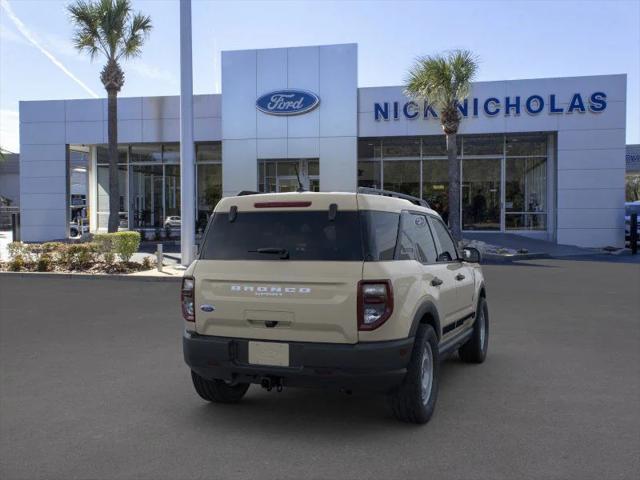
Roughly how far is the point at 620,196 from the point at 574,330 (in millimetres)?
18220

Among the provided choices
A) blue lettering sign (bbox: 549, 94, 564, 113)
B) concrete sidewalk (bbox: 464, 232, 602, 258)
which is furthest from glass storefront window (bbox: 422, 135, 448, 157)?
blue lettering sign (bbox: 549, 94, 564, 113)

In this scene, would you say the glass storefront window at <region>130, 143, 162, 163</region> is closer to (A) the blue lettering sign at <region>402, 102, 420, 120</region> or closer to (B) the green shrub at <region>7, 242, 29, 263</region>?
(A) the blue lettering sign at <region>402, 102, 420, 120</region>

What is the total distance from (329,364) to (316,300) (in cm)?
45

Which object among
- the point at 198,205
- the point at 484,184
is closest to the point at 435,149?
the point at 484,184

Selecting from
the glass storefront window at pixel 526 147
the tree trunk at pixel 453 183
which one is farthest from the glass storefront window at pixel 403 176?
the tree trunk at pixel 453 183

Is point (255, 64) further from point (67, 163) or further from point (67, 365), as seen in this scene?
point (67, 365)

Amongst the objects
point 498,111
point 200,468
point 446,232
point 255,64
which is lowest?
point 200,468

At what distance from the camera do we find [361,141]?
27750 millimetres

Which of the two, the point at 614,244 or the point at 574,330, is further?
the point at 614,244

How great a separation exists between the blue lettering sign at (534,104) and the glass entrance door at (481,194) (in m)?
3.11

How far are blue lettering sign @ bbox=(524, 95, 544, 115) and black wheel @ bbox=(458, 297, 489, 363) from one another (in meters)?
20.0

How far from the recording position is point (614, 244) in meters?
24.8

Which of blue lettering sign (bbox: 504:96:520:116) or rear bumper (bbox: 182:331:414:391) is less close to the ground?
blue lettering sign (bbox: 504:96:520:116)

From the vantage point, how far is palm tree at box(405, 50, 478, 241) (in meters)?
21.8
